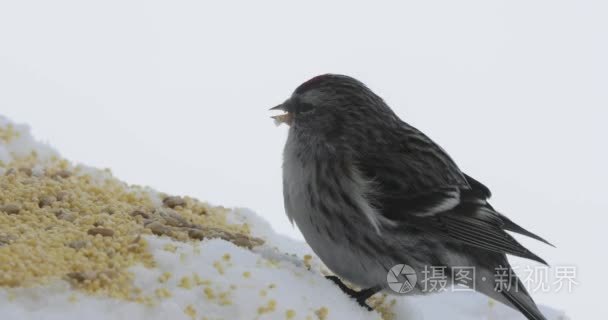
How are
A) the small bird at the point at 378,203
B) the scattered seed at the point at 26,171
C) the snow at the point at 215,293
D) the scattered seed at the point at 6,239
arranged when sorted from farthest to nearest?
the scattered seed at the point at 26,171 < the small bird at the point at 378,203 < the scattered seed at the point at 6,239 < the snow at the point at 215,293


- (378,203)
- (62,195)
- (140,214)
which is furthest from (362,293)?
(62,195)

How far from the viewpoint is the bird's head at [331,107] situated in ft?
9.61

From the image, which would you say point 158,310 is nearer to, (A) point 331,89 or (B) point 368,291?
(B) point 368,291

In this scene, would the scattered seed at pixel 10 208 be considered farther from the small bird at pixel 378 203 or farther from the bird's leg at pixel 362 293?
the bird's leg at pixel 362 293

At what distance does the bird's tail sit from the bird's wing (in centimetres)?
12

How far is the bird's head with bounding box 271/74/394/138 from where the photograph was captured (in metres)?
2.93

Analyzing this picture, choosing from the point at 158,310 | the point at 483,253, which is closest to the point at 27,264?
the point at 158,310

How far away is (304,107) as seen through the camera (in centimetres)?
298

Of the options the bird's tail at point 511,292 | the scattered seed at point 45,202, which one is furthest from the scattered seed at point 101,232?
the bird's tail at point 511,292

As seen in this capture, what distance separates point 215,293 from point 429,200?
31.4 inches

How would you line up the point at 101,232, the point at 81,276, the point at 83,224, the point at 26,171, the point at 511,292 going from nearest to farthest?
the point at 81,276 → the point at 101,232 → the point at 83,224 → the point at 511,292 → the point at 26,171

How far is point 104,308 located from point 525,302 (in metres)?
1.36

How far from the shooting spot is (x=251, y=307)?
7.70 feet

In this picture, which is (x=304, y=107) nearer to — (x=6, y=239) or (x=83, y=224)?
(x=83, y=224)
